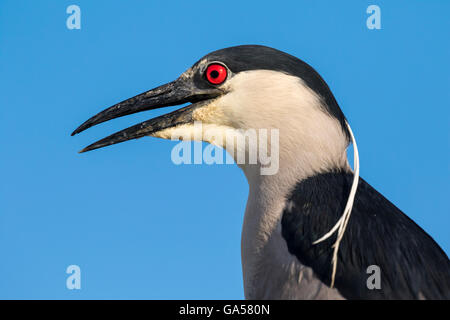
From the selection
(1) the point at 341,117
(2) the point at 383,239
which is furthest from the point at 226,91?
(2) the point at 383,239

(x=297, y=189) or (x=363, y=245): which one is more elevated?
(x=297, y=189)

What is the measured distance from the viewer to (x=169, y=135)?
2.93 meters

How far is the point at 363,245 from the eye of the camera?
2.24 m

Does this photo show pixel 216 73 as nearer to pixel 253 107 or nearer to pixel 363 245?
pixel 253 107

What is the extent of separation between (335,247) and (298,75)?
959 mm

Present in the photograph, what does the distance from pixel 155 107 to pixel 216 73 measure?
447 millimetres

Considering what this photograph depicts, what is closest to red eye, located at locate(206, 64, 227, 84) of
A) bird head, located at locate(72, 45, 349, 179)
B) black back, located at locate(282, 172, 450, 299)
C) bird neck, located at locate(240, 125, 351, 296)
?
bird head, located at locate(72, 45, 349, 179)

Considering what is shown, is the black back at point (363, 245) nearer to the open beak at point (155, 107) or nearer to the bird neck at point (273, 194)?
the bird neck at point (273, 194)

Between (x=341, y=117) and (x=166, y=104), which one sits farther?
(x=166, y=104)

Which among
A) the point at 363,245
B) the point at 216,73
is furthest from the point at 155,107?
the point at 363,245

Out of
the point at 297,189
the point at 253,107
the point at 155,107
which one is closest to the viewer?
the point at 297,189

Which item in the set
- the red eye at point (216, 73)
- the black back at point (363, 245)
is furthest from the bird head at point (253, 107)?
the black back at point (363, 245)

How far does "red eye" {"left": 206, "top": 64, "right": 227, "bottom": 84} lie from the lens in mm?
2803
